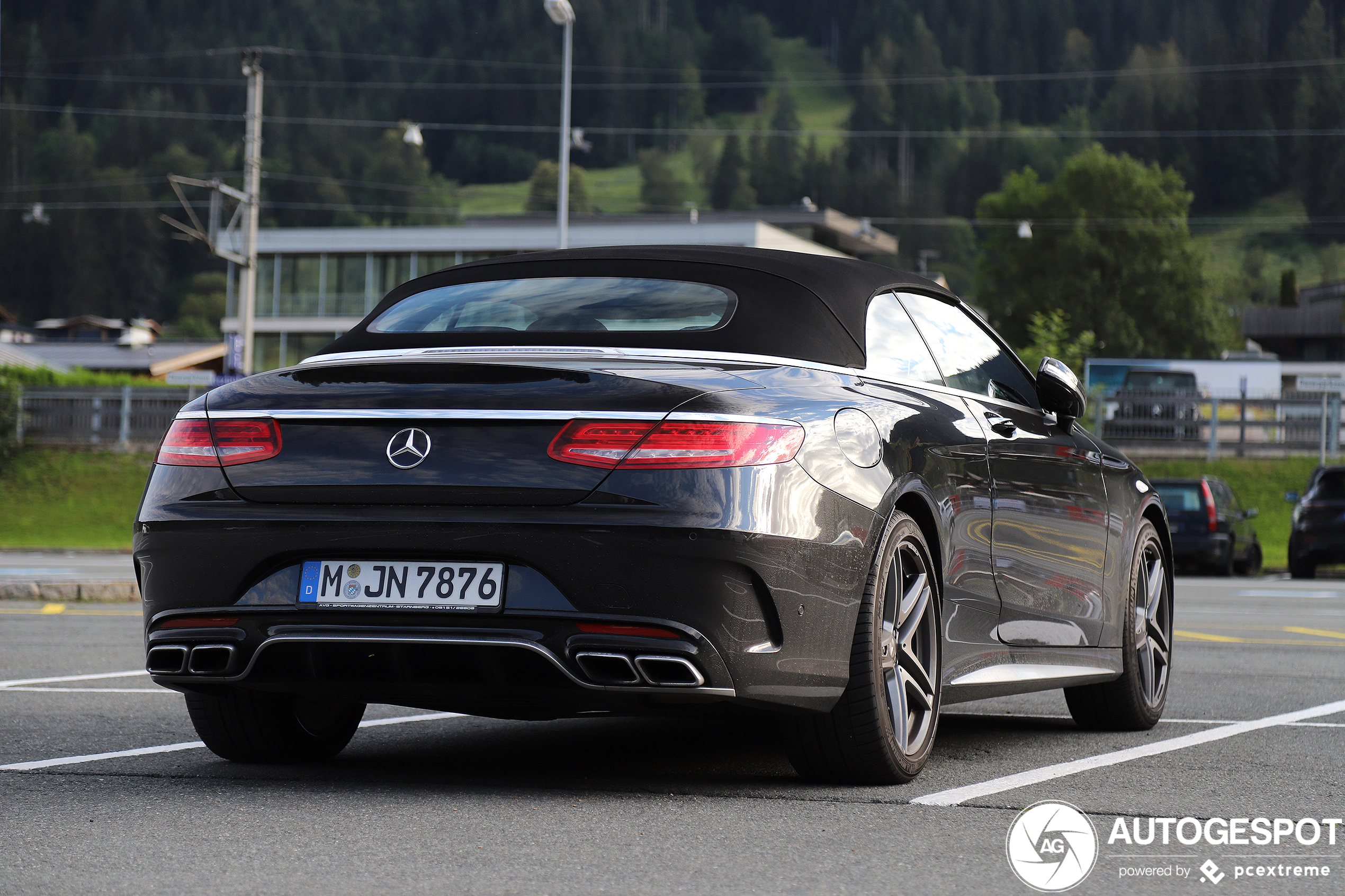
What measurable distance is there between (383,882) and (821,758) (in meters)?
1.62

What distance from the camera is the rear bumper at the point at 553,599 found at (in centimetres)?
434

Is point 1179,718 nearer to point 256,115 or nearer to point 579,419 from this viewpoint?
point 579,419

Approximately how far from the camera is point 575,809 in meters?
4.52

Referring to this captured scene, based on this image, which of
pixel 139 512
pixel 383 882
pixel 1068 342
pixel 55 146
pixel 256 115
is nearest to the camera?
pixel 383 882

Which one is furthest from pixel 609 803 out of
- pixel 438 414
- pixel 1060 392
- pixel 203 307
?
pixel 203 307

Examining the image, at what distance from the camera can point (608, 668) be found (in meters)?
4.38

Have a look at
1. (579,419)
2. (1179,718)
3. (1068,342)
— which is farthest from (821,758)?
(1068,342)

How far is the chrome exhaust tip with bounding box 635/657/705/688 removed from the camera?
4.36m

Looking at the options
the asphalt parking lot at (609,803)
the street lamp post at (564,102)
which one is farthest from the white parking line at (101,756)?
the street lamp post at (564,102)

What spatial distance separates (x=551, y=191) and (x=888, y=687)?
167 m

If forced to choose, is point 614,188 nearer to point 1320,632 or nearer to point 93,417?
point 93,417

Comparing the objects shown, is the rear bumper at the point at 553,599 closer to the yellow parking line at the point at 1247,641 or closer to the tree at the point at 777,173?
the yellow parking line at the point at 1247,641

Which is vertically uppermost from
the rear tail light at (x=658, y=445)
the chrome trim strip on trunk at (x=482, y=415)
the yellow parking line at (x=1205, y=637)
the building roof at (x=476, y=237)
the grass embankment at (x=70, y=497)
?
the building roof at (x=476, y=237)

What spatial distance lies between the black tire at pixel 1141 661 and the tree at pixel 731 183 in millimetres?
160340
